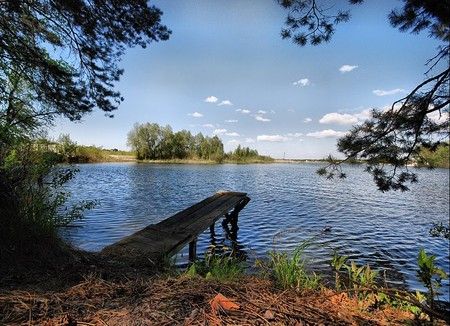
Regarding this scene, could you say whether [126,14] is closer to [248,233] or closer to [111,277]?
[111,277]

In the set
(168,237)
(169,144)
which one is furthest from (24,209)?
(169,144)

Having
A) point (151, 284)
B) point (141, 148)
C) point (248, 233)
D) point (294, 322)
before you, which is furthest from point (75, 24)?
point (141, 148)

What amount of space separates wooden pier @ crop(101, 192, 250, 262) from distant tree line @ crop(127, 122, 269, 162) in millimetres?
79860

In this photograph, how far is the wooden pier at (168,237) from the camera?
5.08 metres

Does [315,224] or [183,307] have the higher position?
[183,307]

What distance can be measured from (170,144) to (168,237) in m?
85.4

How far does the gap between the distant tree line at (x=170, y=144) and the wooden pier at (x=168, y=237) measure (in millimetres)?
79860

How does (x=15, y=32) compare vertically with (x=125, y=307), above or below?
above

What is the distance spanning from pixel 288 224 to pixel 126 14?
1092 centimetres

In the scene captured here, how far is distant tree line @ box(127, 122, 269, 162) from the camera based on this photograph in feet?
288

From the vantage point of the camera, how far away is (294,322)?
1.85 meters

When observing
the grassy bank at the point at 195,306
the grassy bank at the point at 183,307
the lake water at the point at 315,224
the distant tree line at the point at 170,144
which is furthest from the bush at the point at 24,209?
the distant tree line at the point at 170,144

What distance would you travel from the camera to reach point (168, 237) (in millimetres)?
6547

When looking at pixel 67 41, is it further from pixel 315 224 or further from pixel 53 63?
pixel 315 224
